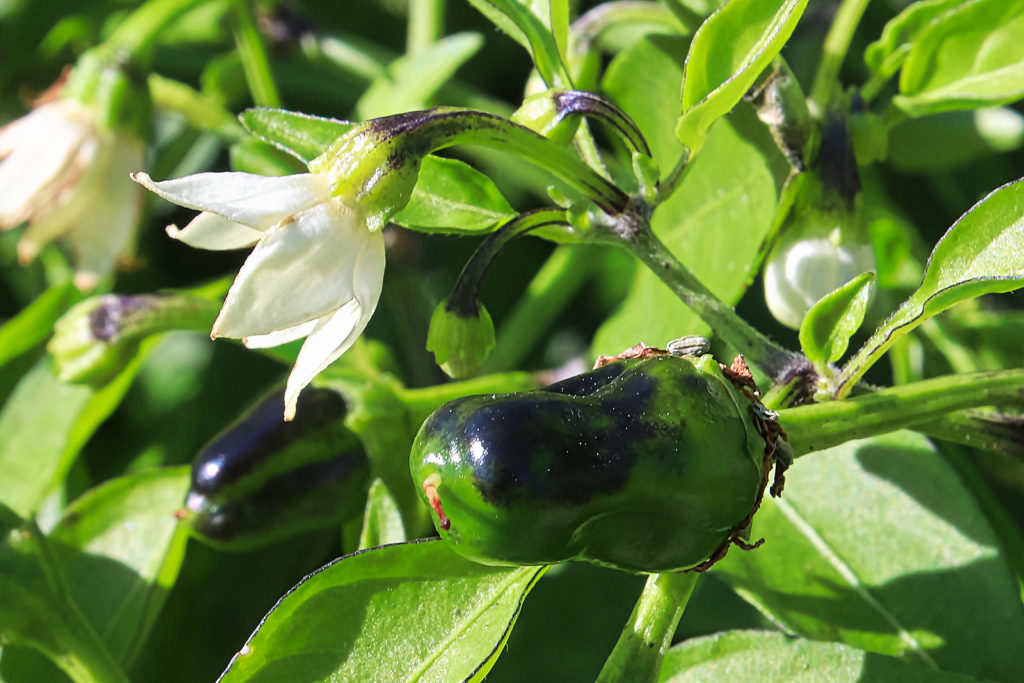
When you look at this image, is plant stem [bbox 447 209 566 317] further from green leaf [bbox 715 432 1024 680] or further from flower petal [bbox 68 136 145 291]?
flower petal [bbox 68 136 145 291]

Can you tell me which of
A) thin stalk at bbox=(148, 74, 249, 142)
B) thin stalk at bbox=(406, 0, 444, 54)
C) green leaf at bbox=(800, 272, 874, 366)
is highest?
green leaf at bbox=(800, 272, 874, 366)

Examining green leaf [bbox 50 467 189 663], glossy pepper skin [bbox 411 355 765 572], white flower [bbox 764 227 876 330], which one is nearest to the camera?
glossy pepper skin [bbox 411 355 765 572]

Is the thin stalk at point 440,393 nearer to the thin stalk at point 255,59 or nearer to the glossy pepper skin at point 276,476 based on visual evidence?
the glossy pepper skin at point 276,476

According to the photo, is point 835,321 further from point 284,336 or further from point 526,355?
point 526,355

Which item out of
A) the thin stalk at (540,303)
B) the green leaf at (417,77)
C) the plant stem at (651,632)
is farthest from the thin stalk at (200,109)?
the plant stem at (651,632)

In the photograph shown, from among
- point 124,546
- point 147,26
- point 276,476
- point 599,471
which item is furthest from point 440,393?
point 147,26

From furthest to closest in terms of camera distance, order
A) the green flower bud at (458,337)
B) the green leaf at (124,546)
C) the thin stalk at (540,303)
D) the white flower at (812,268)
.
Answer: the thin stalk at (540,303)
the green leaf at (124,546)
the white flower at (812,268)
the green flower bud at (458,337)

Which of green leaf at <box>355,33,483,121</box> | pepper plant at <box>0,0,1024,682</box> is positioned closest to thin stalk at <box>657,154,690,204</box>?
pepper plant at <box>0,0,1024,682</box>
